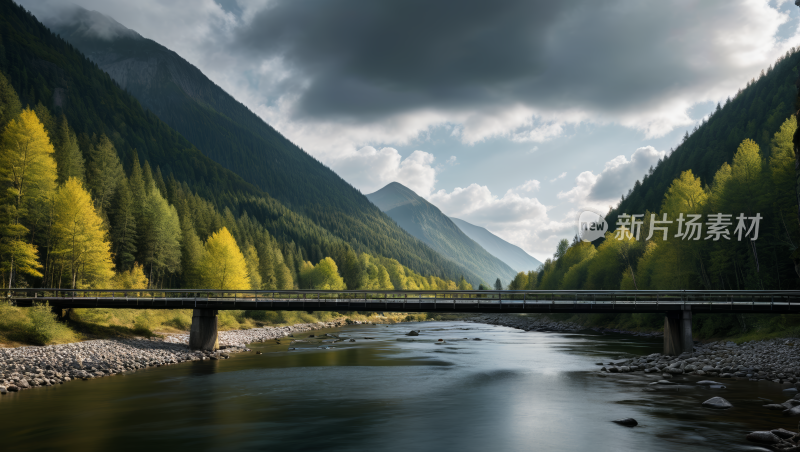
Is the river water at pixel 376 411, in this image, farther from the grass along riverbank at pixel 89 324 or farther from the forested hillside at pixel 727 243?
the forested hillside at pixel 727 243

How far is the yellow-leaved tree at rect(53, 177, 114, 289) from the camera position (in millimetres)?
54719

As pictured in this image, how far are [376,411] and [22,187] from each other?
48.7 meters

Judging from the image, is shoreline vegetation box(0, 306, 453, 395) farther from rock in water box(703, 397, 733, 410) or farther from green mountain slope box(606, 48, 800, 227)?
green mountain slope box(606, 48, 800, 227)

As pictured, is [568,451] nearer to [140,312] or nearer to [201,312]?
[201,312]

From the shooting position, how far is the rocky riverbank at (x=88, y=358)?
102ft

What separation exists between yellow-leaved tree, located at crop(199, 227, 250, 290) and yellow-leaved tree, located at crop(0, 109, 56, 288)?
1202 inches

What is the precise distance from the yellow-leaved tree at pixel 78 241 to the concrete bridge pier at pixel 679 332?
61.2m

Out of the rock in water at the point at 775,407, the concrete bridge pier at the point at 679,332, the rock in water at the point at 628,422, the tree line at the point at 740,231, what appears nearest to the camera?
the rock in water at the point at 628,422

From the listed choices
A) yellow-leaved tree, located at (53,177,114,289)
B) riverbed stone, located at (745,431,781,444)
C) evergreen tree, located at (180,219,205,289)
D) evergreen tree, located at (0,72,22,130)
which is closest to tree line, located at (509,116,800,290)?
riverbed stone, located at (745,431,781,444)

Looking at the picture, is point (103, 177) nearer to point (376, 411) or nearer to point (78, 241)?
point (78, 241)

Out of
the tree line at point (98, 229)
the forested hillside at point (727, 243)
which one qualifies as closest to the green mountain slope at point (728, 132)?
the forested hillside at point (727, 243)

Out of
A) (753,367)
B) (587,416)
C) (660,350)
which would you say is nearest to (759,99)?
(660,350)

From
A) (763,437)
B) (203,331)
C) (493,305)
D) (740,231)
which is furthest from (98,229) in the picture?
(740,231)

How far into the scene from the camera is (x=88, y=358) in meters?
38.5
